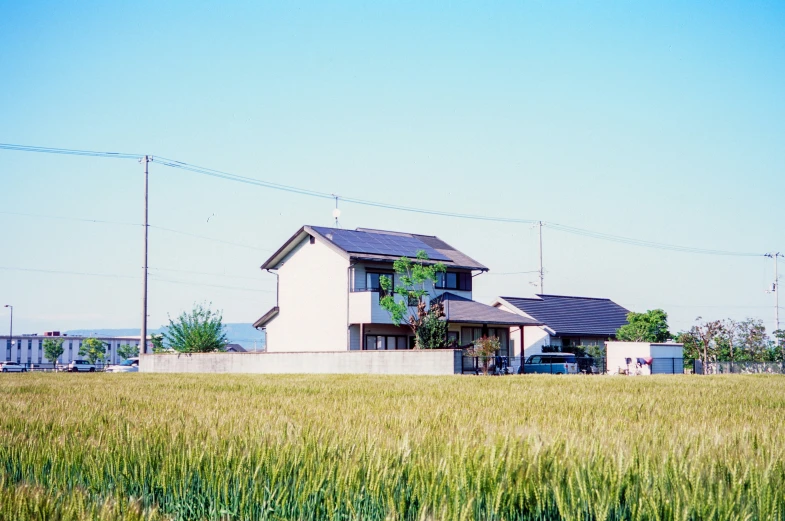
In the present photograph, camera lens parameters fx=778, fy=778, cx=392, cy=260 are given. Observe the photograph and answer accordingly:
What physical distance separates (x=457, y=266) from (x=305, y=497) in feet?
140

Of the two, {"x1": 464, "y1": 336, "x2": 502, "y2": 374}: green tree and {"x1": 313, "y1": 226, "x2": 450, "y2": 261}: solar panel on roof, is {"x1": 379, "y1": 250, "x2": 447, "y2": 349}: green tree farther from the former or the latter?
{"x1": 464, "y1": 336, "x2": 502, "y2": 374}: green tree

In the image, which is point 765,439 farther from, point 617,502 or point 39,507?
point 39,507

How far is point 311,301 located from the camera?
4475 centimetres

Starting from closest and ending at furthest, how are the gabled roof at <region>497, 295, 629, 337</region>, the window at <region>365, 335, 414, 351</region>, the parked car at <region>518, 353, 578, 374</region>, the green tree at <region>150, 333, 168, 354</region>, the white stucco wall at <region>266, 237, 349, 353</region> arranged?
the parked car at <region>518, 353, 578, 374</region>, the window at <region>365, 335, 414, 351</region>, the white stucco wall at <region>266, 237, 349, 353</region>, the gabled roof at <region>497, 295, 629, 337</region>, the green tree at <region>150, 333, 168, 354</region>

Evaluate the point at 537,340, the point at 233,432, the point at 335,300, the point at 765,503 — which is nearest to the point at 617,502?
the point at 765,503

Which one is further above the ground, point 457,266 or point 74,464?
point 457,266

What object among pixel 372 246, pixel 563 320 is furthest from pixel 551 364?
pixel 563 320

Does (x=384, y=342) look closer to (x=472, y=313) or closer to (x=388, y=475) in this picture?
(x=472, y=313)

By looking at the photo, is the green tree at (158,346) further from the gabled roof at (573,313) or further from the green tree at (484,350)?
the green tree at (484,350)

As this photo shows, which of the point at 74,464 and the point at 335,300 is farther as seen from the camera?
Result: the point at 335,300

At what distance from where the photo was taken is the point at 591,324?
185ft

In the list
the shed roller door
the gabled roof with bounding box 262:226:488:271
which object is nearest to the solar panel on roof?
the gabled roof with bounding box 262:226:488:271

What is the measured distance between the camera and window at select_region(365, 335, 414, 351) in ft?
139

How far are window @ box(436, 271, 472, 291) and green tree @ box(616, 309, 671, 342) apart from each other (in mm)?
11983
